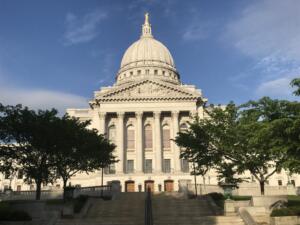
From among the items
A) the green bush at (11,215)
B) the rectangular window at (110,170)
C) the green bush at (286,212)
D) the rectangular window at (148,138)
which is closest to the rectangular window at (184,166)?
the rectangular window at (148,138)

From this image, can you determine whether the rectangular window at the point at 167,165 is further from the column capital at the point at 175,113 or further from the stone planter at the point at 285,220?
the stone planter at the point at 285,220

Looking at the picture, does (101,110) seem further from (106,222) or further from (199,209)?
(106,222)

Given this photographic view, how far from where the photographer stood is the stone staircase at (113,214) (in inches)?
1028

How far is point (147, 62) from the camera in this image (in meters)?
102

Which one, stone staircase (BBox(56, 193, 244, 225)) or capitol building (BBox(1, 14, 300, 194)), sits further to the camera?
capitol building (BBox(1, 14, 300, 194))

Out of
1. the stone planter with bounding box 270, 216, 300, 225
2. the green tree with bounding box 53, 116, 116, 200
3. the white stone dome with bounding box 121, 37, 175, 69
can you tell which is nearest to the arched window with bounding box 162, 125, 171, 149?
the green tree with bounding box 53, 116, 116, 200

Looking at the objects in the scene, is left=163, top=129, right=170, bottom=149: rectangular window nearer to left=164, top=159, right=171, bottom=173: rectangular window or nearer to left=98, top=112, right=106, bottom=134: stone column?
left=164, top=159, right=171, bottom=173: rectangular window

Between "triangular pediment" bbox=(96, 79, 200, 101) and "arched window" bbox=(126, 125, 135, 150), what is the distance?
606 cm

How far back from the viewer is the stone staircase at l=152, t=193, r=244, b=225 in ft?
82.7

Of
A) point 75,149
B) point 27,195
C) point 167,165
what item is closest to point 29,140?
point 75,149

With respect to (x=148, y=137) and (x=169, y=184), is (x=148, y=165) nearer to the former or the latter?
(x=148, y=137)

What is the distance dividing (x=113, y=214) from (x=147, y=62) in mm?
74311

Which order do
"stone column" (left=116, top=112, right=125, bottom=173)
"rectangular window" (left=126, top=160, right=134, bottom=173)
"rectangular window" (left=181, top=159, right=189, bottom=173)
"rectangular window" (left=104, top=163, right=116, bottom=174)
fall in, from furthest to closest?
"rectangular window" (left=126, top=160, right=134, bottom=173), "rectangular window" (left=181, top=159, right=189, bottom=173), "stone column" (left=116, top=112, right=125, bottom=173), "rectangular window" (left=104, top=163, right=116, bottom=174)

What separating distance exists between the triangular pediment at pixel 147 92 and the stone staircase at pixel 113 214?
1443 inches
